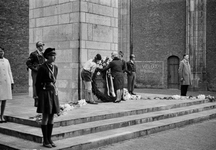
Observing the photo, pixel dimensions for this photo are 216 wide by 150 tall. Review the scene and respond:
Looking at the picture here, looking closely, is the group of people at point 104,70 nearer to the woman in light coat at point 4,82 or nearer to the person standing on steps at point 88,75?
the person standing on steps at point 88,75

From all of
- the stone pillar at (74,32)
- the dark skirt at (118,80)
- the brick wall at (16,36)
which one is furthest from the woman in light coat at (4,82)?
the brick wall at (16,36)

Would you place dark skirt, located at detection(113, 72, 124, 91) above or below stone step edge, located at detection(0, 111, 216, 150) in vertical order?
above

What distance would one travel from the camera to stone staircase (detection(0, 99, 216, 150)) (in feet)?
20.3

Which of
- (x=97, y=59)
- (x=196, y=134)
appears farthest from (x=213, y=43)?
(x=196, y=134)

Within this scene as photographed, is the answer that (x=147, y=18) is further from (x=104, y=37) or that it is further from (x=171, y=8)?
(x=104, y=37)

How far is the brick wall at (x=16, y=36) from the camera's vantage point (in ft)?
57.3

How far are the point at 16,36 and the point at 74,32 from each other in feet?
Answer: 26.1

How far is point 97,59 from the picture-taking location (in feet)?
35.0

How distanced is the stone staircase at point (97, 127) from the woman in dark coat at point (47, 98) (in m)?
0.31

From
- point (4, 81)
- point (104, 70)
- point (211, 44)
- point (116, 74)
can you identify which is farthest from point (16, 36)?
point (211, 44)

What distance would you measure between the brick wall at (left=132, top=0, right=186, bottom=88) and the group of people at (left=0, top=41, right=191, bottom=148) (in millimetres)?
8981

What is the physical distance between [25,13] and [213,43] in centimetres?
1243

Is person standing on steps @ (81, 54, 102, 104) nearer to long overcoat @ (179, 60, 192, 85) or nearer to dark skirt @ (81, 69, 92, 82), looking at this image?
dark skirt @ (81, 69, 92, 82)

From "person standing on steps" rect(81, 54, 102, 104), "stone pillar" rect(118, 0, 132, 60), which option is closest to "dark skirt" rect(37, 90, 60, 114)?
"person standing on steps" rect(81, 54, 102, 104)
